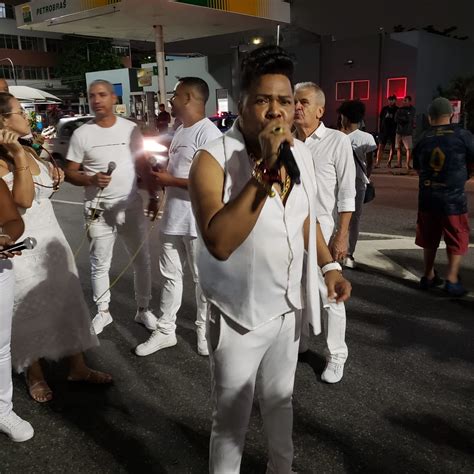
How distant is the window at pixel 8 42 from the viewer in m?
62.7

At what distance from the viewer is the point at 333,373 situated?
3521 mm

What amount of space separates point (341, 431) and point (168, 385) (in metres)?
1.28

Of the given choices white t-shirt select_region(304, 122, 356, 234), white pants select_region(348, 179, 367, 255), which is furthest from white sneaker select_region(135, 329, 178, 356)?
white pants select_region(348, 179, 367, 255)

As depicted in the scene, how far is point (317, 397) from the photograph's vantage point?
3.34 metres

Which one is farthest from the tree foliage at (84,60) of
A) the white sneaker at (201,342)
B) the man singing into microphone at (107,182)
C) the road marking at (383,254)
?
the white sneaker at (201,342)

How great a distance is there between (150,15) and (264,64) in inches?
647

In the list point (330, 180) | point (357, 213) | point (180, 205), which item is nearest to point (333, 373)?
point (330, 180)

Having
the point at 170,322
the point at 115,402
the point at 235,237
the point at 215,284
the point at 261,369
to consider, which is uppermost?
the point at 235,237

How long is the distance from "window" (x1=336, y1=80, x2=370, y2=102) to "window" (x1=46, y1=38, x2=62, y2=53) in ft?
186

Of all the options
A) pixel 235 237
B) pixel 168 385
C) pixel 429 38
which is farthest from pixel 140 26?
pixel 235 237

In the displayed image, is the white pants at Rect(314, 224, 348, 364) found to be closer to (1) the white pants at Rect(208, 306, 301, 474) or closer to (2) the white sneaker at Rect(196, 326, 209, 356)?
(2) the white sneaker at Rect(196, 326, 209, 356)

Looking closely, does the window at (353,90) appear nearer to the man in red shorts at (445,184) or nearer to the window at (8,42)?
the man in red shorts at (445,184)

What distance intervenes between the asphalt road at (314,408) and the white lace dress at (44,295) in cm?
39

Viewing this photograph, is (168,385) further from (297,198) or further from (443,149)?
(443,149)
